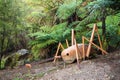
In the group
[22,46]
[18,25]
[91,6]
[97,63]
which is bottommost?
[22,46]

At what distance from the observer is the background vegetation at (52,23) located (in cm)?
706

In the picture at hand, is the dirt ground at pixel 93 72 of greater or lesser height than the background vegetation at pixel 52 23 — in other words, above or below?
below

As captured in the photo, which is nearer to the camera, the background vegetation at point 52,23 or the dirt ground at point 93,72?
the dirt ground at point 93,72

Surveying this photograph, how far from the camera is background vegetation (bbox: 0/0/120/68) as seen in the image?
7.06 metres

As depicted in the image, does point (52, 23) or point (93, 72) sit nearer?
point (93, 72)

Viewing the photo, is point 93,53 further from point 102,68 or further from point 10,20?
point 10,20

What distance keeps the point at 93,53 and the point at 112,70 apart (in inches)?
62.6

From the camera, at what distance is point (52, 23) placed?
10.6 m

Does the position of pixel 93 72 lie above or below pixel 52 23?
below

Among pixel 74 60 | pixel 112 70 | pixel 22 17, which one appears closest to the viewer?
pixel 112 70

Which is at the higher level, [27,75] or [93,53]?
[93,53]

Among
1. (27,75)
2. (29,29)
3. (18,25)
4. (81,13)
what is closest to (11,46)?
(29,29)

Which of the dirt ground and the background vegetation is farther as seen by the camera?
the background vegetation

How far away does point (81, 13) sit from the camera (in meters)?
9.05
